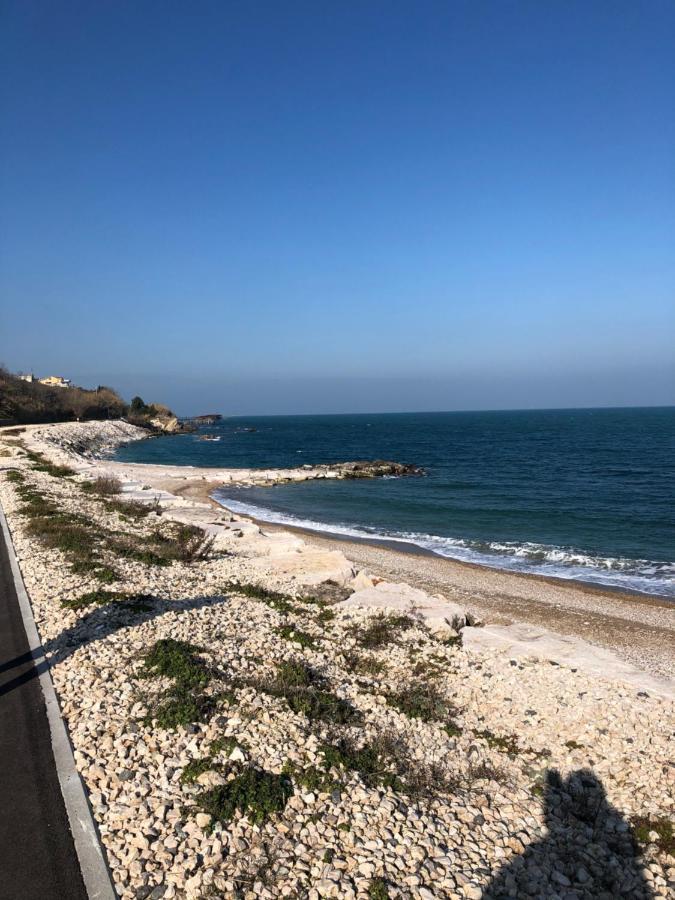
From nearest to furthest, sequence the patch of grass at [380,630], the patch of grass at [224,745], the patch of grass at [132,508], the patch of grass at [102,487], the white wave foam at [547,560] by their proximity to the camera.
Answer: the patch of grass at [224,745], the patch of grass at [380,630], the white wave foam at [547,560], the patch of grass at [132,508], the patch of grass at [102,487]

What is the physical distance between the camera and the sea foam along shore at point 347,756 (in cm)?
540

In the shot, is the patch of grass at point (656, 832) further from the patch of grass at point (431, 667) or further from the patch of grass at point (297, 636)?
the patch of grass at point (297, 636)

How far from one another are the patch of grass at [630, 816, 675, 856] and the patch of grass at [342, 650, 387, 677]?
14.8ft

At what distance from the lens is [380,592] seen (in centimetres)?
1427

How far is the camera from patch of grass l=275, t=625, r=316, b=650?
10.8m

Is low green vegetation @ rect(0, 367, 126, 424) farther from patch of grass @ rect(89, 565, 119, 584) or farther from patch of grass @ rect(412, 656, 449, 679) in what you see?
patch of grass @ rect(412, 656, 449, 679)

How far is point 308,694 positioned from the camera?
8.57 meters

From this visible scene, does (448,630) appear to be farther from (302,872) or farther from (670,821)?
(302,872)

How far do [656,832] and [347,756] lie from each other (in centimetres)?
372

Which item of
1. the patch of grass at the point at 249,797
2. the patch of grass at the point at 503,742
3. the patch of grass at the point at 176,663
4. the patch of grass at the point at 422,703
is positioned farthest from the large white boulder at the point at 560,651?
the patch of grass at the point at 249,797

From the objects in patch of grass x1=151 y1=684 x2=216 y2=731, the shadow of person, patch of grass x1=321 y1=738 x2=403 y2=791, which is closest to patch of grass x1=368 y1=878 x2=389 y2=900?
the shadow of person

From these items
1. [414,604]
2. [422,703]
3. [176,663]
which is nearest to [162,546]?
[414,604]

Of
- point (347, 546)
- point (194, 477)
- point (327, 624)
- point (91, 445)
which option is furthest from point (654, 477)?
point (91, 445)

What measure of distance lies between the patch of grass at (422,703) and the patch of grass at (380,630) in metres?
1.84
